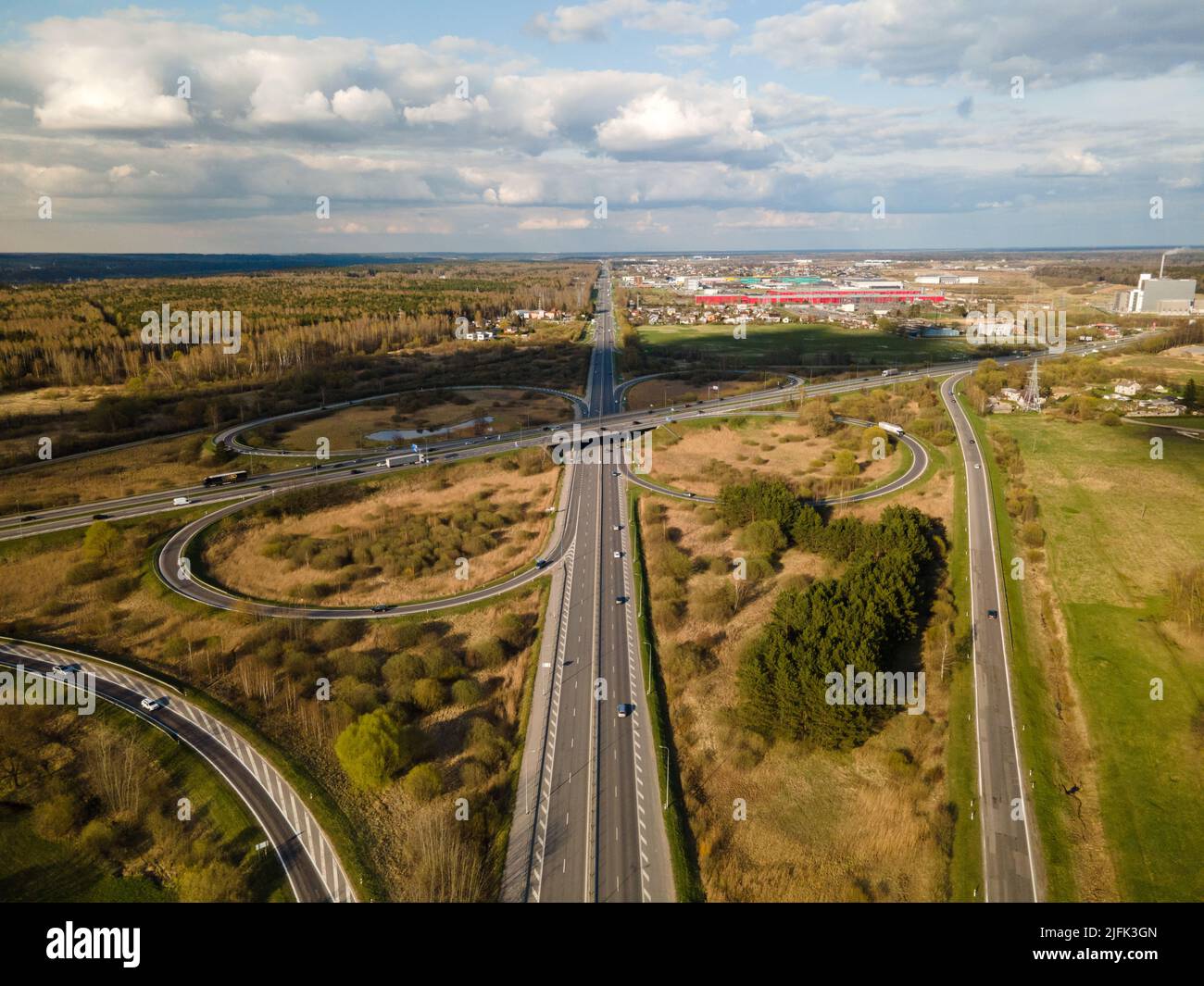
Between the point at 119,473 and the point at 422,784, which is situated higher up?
the point at 119,473

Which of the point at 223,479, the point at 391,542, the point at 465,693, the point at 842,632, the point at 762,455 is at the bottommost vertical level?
the point at 465,693

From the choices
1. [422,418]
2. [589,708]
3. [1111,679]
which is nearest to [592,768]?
[589,708]

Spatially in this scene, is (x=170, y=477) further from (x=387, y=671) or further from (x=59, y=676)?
(x=387, y=671)

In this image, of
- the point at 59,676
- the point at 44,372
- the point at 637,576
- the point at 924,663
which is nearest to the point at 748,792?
the point at 924,663

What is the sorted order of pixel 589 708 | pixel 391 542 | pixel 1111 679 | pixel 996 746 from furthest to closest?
pixel 391 542, pixel 1111 679, pixel 589 708, pixel 996 746

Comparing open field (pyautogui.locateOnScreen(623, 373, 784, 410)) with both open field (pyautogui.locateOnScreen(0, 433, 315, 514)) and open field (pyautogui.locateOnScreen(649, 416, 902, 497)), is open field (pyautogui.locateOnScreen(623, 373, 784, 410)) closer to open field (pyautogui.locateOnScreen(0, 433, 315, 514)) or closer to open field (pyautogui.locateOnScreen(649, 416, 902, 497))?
open field (pyautogui.locateOnScreen(649, 416, 902, 497))

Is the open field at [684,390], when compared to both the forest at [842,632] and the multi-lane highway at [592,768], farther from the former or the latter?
the multi-lane highway at [592,768]

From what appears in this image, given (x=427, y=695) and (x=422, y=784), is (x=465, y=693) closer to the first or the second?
(x=427, y=695)
